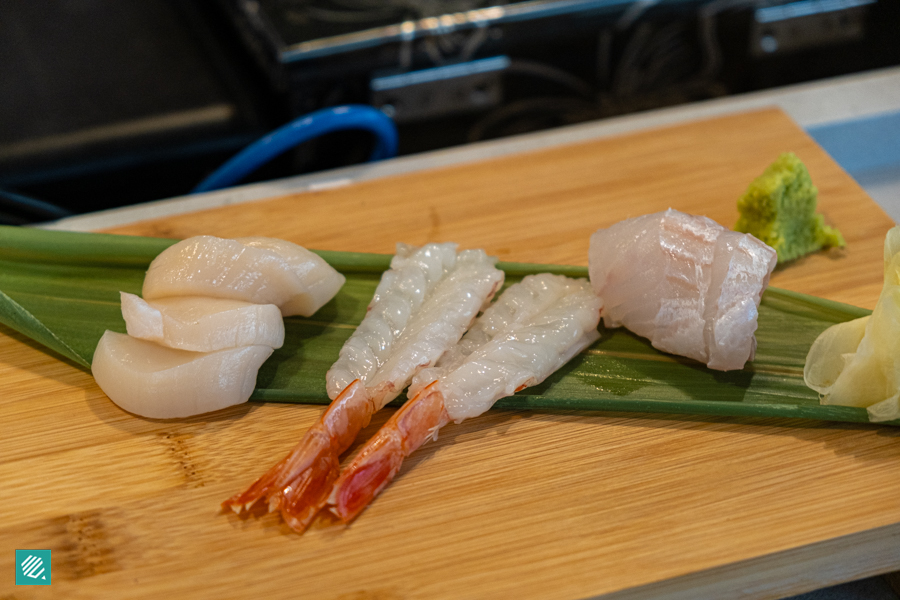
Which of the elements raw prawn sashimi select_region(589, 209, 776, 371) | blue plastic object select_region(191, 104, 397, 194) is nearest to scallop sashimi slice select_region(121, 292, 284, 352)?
raw prawn sashimi select_region(589, 209, 776, 371)

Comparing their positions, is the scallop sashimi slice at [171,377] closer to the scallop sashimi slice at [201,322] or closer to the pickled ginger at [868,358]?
the scallop sashimi slice at [201,322]

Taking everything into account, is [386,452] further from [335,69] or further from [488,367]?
[335,69]

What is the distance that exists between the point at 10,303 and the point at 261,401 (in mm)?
652

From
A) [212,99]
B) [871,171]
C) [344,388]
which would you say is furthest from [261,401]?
[871,171]

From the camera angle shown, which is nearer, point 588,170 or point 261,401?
point 261,401

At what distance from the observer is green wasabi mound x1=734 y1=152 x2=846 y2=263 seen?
194 centimetres

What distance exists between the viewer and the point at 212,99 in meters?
3.04

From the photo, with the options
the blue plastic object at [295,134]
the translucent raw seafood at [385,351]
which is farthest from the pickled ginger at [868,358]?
the blue plastic object at [295,134]

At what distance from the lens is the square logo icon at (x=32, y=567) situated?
1377 mm

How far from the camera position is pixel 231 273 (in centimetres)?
170

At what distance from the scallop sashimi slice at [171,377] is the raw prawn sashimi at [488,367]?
0.34 meters

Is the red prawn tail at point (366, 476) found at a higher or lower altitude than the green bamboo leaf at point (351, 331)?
lower

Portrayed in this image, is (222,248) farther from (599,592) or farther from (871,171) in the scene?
(871,171)

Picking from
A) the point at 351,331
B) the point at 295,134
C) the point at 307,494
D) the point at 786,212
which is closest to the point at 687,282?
the point at 786,212
